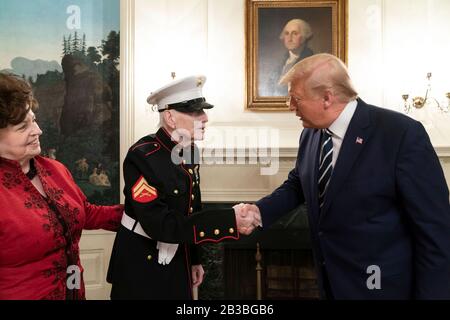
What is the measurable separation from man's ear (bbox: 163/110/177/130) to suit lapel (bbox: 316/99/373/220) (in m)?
0.78

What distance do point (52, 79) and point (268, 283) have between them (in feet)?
9.72

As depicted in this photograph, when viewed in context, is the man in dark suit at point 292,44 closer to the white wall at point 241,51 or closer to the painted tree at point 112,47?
the white wall at point 241,51

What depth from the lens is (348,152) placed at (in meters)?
1.96

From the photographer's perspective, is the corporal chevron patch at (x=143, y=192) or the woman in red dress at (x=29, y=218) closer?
the woman in red dress at (x=29, y=218)

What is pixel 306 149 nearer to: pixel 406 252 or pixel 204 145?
pixel 406 252

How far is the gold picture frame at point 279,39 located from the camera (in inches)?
185

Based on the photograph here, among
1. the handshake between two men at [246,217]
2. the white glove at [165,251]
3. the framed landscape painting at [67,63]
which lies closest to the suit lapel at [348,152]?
the handshake between two men at [246,217]

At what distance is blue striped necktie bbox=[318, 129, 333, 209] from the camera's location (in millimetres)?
2061

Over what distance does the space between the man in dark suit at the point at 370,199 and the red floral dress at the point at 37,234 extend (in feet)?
3.46

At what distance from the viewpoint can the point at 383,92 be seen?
468 centimetres

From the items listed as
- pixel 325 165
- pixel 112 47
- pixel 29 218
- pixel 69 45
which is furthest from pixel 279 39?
pixel 29 218

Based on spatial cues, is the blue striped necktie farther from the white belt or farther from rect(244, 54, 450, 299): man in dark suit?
the white belt

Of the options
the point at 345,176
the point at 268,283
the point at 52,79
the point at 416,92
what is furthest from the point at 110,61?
the point at 345,176

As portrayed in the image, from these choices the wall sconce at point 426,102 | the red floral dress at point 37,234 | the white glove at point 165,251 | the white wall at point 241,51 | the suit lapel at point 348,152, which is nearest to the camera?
the red floral dress at point 37,234
